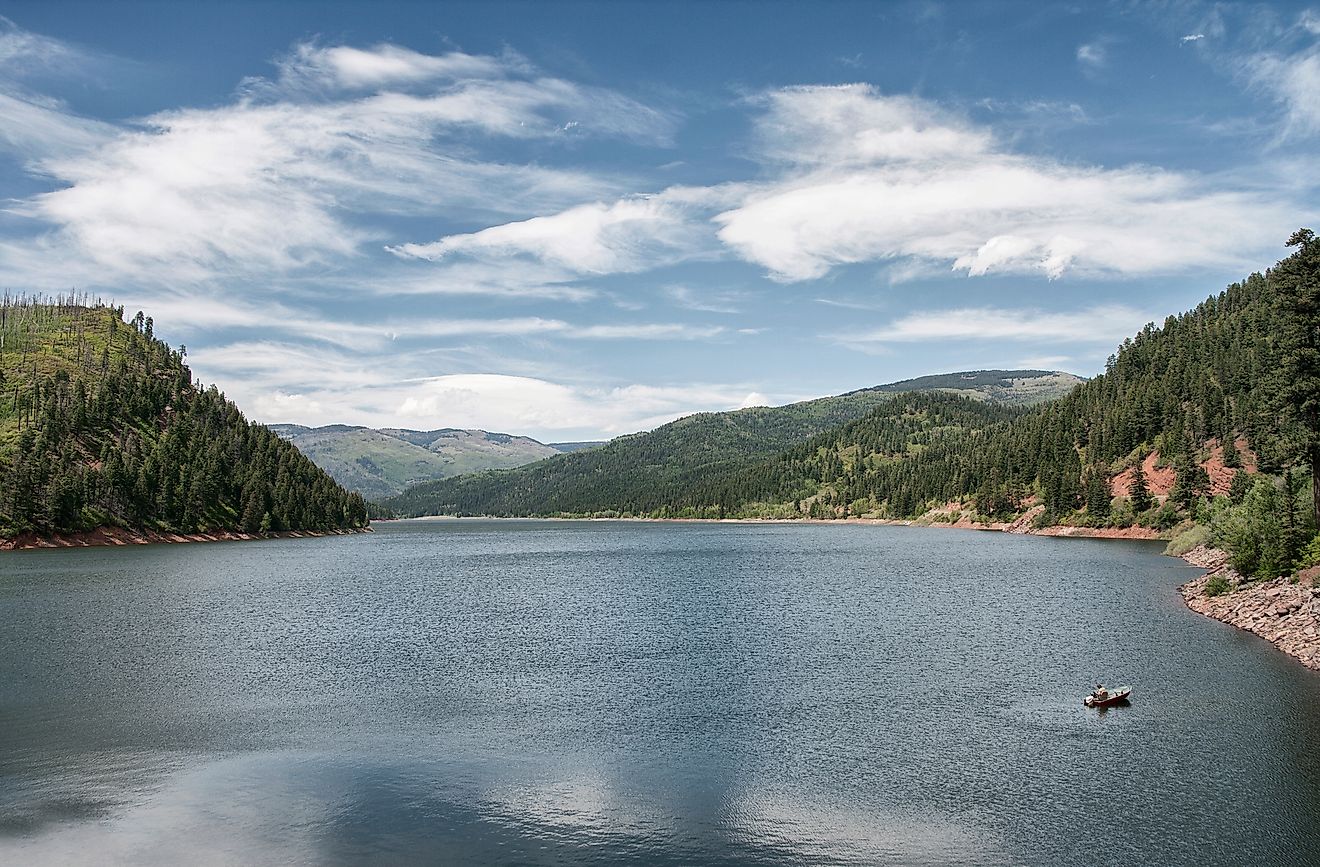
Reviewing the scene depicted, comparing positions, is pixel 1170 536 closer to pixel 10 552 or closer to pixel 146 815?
pixel 146 815

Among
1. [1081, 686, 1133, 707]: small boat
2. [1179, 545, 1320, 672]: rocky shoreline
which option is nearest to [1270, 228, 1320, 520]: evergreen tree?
[1179, 545, 1320, 672]: rocky shoreline

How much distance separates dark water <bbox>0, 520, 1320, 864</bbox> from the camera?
965 inches

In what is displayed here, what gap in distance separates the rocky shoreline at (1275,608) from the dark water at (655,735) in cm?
139

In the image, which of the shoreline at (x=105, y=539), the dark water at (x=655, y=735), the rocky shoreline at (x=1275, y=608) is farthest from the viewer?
the shoreline at (x=105, y=539)

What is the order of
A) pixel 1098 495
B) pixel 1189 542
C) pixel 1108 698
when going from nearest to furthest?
pixel 1108 698, pixel 1189 542, pixel 1098 495

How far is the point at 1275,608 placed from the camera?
5303 centimetres

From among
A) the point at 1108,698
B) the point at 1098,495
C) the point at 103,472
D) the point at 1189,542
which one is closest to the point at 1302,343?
the point at 1108,698

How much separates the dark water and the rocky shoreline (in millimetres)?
1392

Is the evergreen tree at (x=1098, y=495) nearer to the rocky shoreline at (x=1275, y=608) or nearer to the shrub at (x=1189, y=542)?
the shrub at (x=1189, y=542)

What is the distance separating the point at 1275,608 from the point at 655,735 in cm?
4218

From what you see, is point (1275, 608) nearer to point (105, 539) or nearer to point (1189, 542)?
point (1189, 542)

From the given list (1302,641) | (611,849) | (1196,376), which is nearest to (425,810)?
(611,849)

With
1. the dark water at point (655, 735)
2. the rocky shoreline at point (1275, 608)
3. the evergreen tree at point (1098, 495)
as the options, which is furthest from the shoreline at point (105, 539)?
the evergreen tree at point (1098, 495)

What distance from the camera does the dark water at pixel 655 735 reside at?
24.5 metres
